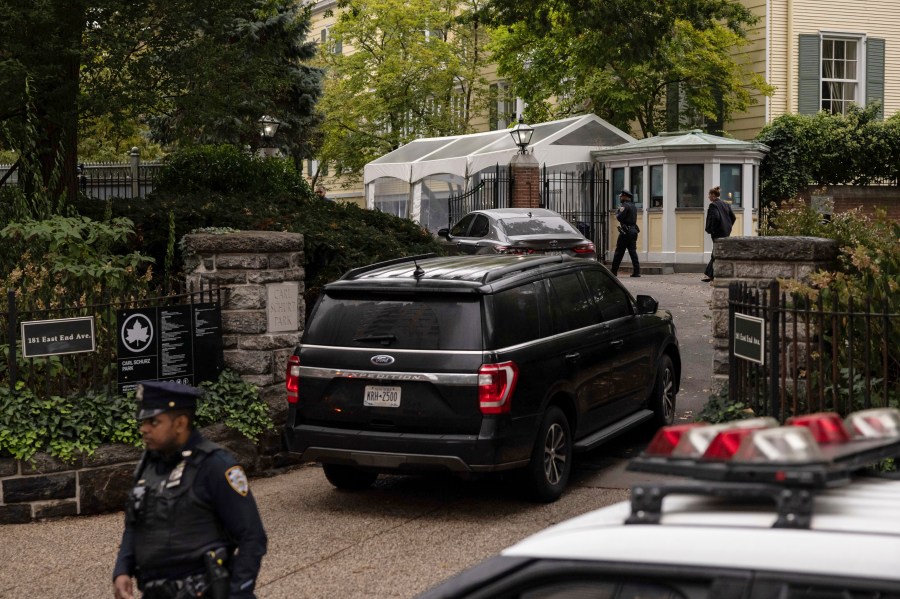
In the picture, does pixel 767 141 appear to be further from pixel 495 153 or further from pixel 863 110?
pixel 495 153

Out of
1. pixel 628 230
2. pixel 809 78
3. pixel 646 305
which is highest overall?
pixel 809 78

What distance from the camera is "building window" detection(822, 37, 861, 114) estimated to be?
31906 millimetres

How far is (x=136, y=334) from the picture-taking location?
32.0 feet

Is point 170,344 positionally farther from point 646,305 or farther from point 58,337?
point 646,305

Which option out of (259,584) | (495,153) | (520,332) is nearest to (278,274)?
(520,332)

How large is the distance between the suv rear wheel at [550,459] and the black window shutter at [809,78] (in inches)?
971

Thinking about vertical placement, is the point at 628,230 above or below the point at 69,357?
above

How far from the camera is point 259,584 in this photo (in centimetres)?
714

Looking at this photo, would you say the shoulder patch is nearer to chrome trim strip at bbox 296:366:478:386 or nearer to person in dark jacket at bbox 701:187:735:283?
chrome trim strip at bbox 296:366:478:386

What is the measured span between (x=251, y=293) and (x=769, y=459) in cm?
838

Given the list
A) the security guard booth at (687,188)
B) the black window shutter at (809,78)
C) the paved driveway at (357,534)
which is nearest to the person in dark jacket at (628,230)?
the security guard booth at (687,188)

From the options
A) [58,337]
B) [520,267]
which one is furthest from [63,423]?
[520,267]

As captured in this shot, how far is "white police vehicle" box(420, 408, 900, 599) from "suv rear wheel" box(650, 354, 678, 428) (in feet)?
26.1

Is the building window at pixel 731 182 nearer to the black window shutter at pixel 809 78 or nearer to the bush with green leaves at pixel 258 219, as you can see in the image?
the black window shutter at pixel 809 78
